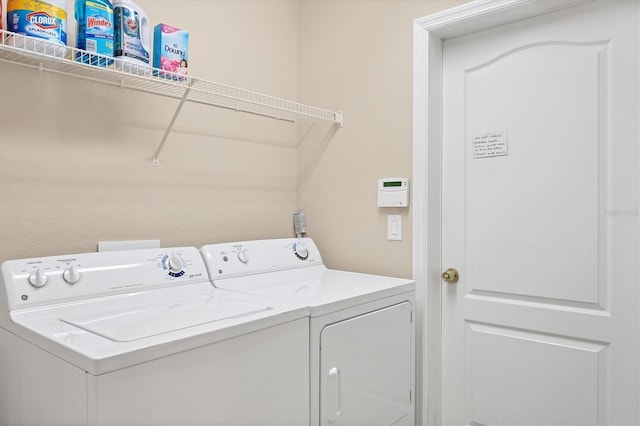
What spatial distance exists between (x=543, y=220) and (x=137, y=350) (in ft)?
5.14

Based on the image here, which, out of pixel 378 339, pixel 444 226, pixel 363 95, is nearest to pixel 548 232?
pixel 444 226

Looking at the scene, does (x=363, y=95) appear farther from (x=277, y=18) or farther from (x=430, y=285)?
(x=430, y=285)

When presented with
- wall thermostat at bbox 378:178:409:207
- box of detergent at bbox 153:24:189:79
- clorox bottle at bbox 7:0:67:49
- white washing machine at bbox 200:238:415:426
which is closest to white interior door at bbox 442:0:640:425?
wall thermostat at bbox 378:178:409:207

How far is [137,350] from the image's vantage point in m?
0.98

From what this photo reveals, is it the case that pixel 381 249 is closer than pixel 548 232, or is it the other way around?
pixel 548 232

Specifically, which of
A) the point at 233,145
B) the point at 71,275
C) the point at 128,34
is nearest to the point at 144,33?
the point at 128,34

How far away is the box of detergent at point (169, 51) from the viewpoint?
1574 millimetres

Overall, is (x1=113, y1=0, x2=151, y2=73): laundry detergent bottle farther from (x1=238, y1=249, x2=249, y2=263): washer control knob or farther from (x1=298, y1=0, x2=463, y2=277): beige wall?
(x1=298, y1=0, x2=463, y2=277): beige wall

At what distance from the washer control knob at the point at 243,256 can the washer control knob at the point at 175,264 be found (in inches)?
11.1

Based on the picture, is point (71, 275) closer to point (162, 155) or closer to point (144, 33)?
point (162, 155)

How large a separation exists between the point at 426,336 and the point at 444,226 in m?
0.51

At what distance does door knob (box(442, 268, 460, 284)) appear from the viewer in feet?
6.56

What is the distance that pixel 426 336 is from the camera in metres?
1.95

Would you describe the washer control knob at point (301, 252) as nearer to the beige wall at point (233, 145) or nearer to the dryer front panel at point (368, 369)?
the beige wall at point (233, 145)
